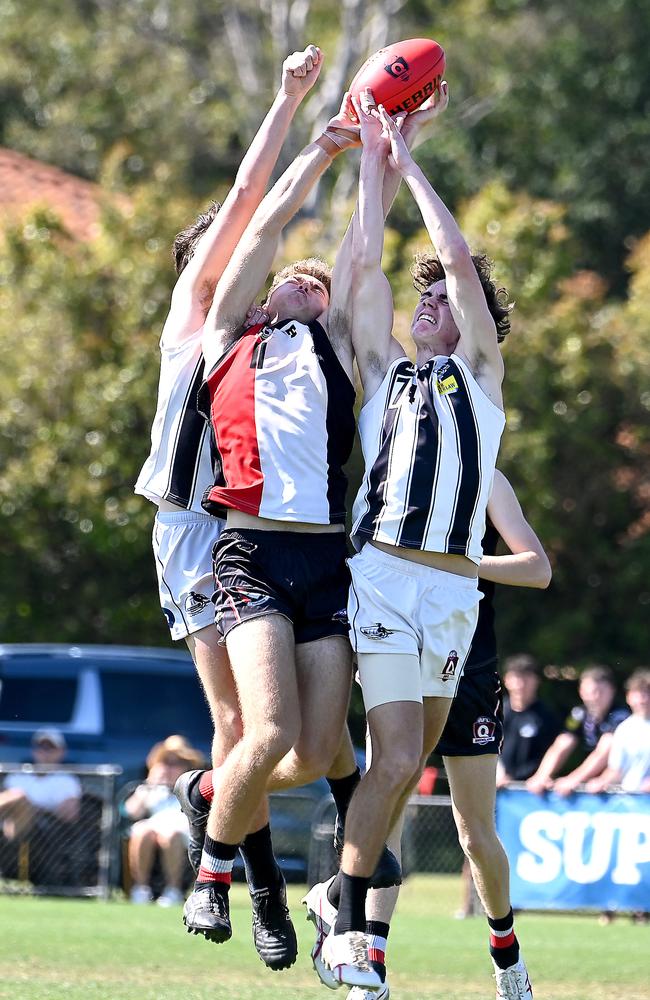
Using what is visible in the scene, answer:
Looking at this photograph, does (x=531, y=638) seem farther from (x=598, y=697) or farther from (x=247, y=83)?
(x=247, y=83)

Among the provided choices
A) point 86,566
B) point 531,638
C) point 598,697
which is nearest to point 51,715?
point 86,566

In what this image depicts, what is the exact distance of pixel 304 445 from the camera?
6441 millimetres

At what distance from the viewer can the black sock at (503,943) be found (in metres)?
7.30

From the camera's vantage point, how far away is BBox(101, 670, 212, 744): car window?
1620 centimetres

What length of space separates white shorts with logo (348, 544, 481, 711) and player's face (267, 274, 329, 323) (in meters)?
1.06

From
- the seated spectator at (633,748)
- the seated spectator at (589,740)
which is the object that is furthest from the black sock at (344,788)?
the seated spectator at (633,748)

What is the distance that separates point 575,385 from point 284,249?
4.53m

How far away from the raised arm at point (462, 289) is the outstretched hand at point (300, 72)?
1.90ft

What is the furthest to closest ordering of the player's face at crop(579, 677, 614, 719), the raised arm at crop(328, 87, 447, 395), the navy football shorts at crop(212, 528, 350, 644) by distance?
the player's face at crop(579, 677, 614, 719)
the raised arm at crop(328, 87, 447, 395)
the navy football shorts at crop(212, 528, 350, 644)

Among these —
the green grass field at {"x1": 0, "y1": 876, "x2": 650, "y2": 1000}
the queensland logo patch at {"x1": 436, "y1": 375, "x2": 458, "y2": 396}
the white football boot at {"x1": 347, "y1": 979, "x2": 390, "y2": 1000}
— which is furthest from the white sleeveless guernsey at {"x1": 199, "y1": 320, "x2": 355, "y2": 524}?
the green grass field at {"x1": 0, "y1": 876, "x2": 650, "y2": 1000}

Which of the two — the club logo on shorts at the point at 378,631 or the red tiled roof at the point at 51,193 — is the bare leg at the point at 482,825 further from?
the red tiled roof at the point at 51,193

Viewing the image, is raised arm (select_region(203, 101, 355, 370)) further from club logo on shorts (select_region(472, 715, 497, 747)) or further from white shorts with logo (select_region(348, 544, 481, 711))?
club logo on shorts (select_region(472, 715, 497, 747))

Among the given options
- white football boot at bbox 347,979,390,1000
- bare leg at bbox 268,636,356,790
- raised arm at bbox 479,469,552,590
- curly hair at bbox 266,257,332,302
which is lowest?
white football boot at bbox 347,979,390,1000

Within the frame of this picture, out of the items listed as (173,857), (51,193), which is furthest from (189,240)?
(51,193)
